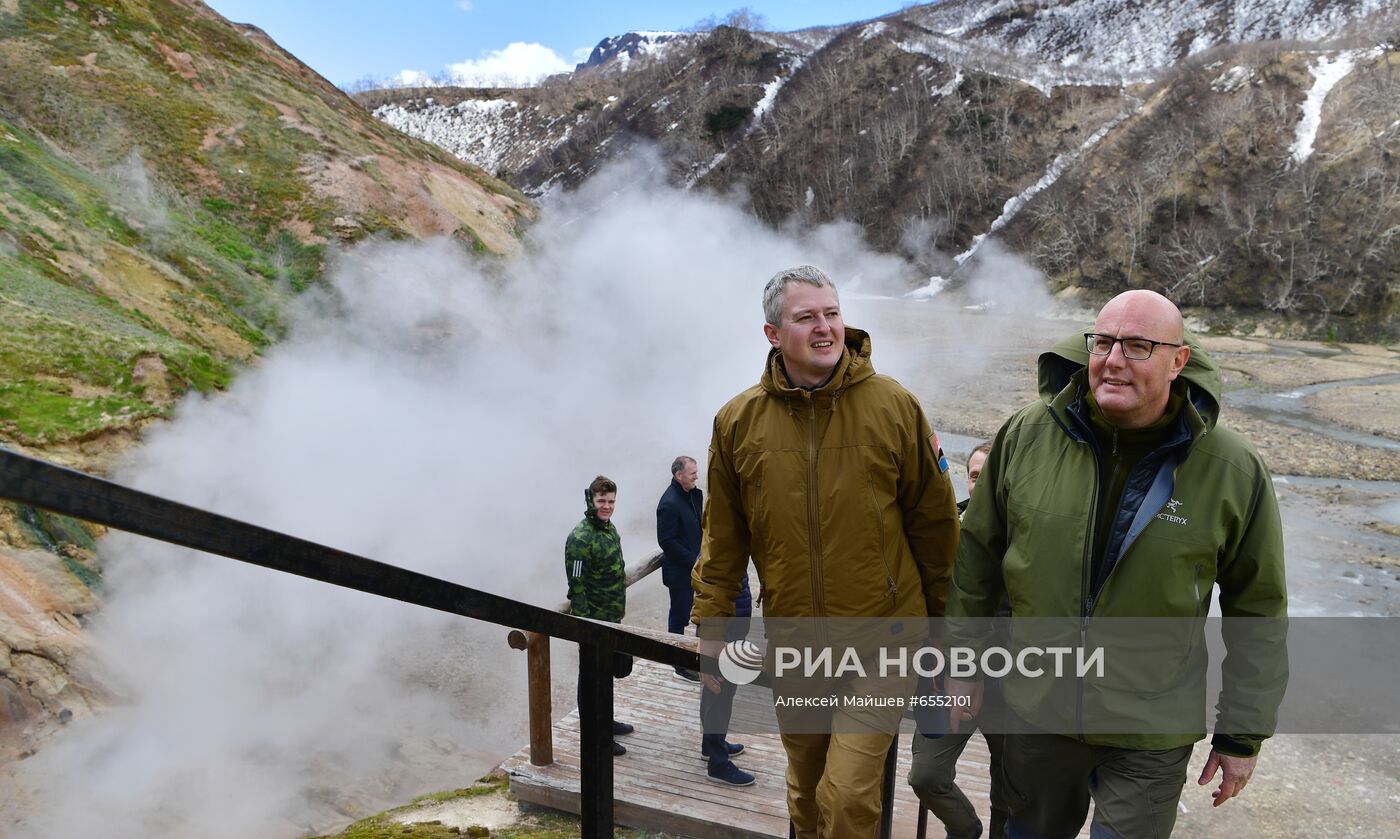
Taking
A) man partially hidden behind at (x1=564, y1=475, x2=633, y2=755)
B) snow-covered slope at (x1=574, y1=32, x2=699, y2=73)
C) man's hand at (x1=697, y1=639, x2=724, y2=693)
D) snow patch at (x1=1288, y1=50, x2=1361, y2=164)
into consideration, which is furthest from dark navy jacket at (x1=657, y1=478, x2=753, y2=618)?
snow-covered slope at (x1=574, y1=32, x2=699, y2=73)

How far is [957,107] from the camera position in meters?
45.3

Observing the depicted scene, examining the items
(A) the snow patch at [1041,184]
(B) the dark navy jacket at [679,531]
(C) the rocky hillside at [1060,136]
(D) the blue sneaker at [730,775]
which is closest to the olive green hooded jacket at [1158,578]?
(D) the blue sneaker at [730,775]

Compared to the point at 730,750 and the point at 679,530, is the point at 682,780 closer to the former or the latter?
the point at 730,750

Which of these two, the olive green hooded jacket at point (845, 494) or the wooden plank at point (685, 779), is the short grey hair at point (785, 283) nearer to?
the olive green hooded jacket at point (845, 494)

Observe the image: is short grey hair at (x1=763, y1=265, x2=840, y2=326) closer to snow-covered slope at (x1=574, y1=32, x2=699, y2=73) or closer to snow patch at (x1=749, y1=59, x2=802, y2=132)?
snow patch at (x1=749, y1=59, x2=802, y2=132)

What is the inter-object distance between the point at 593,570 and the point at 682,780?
1.12 meters

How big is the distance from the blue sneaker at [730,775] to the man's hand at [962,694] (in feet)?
6.06

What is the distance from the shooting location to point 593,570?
445 cm

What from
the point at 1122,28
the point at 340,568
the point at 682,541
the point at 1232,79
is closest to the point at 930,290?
the point at 1232,79

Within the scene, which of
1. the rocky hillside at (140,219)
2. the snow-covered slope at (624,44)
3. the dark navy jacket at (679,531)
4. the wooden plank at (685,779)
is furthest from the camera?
the snow-covered slope at (624,44)

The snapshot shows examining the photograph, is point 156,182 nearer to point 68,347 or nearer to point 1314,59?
point 68,347

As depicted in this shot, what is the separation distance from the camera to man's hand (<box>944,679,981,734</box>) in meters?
2.20

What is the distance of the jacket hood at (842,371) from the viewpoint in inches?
85.4

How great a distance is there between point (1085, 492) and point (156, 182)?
1309 centimetres
